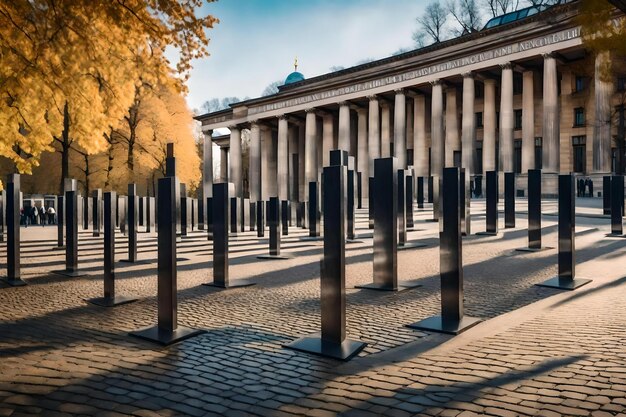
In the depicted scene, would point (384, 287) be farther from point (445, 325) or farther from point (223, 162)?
point (223, 162)

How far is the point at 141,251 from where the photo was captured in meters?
15.9

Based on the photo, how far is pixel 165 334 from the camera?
19.3ft

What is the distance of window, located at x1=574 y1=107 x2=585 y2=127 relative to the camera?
45.4 metres

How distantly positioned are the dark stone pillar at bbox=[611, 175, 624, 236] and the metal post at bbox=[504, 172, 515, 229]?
2885 millimetres

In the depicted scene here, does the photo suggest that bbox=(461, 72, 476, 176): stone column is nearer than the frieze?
No

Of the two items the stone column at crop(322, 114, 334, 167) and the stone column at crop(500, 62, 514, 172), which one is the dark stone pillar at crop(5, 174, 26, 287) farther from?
the stone column at crop(322, 114, 334, 167)

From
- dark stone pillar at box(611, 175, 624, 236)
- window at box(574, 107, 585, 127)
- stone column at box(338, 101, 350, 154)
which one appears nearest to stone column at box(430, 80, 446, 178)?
stone column at box(338, 101, 350, 154)

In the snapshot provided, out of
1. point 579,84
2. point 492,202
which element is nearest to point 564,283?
point 492,202

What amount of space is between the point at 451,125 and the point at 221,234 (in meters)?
43.7

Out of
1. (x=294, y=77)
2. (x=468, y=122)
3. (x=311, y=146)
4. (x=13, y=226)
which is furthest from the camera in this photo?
(x=294, y=77)

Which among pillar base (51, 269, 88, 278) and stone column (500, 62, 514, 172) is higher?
stone column (500, 62, 514, 172)

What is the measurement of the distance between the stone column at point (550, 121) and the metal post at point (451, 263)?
3604 centimetres

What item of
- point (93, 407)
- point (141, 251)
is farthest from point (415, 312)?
point (141, 251)

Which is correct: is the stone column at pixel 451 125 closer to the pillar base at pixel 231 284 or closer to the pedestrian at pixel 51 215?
the pedestrian at pixel 51 215
